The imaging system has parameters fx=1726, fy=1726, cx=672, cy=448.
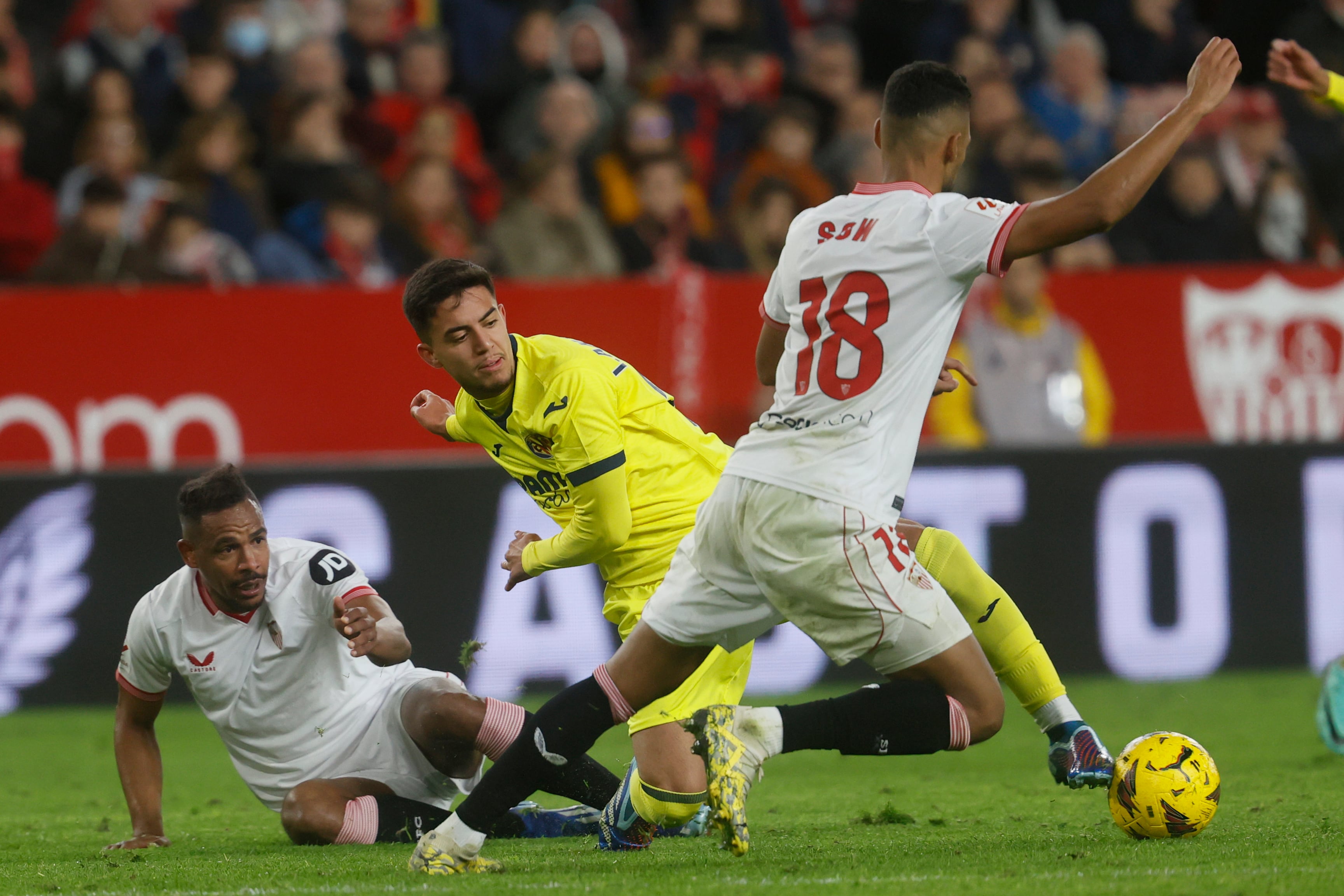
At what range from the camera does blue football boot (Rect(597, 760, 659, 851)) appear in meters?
4.94

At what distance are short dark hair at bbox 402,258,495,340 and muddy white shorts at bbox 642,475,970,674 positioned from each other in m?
0.99

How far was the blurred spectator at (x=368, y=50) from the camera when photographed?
11734mm

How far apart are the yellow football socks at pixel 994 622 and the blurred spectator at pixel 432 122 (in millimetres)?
6736

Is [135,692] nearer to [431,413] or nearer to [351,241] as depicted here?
[431,413]

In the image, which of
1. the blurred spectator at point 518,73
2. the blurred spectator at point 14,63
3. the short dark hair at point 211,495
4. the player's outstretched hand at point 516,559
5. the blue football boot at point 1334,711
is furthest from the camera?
the blurred spectator at point 518,73

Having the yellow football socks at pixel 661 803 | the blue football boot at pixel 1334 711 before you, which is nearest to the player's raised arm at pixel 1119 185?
the yellow football socks at pixel 661 803

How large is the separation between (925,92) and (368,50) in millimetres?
8277

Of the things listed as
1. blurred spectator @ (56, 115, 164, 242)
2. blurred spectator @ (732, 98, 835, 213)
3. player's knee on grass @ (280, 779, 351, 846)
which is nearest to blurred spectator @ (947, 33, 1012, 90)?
blurred spectator @ (732, 98, 835, 213)

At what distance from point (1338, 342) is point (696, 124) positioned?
4.60 m

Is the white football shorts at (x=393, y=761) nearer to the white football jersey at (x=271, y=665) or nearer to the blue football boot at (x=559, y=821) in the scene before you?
the white football jersey at (x=271, y=665)

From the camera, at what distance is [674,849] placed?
195 inches

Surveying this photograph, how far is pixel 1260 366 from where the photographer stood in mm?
10773

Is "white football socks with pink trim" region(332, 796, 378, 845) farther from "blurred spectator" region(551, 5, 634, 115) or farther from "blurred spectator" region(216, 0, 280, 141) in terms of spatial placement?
"blurred spectator" region(551, 5, 634, 115)

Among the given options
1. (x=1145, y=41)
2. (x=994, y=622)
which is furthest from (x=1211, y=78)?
(x=1145, y=41)
